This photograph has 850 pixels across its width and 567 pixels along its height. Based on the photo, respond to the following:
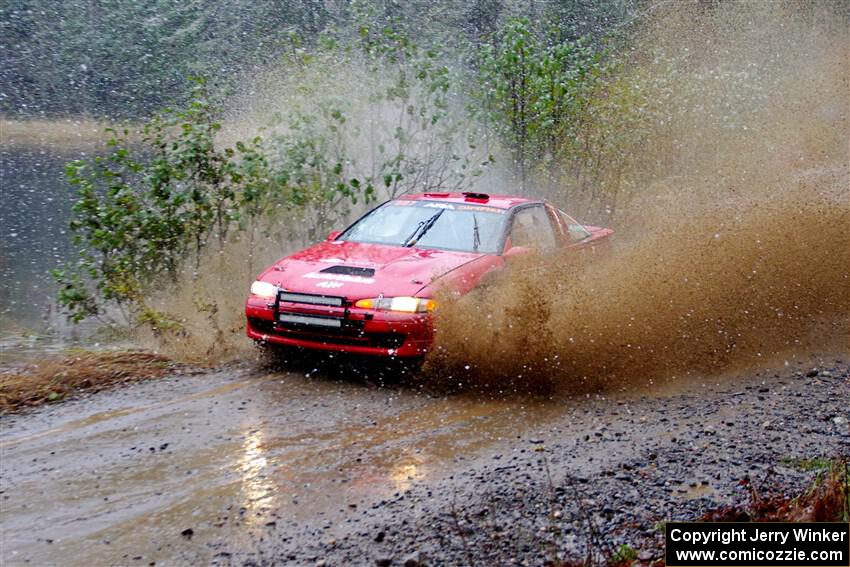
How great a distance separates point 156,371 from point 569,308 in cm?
374

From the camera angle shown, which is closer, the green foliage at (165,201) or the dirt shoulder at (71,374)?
the dirt shoulder at (71,374)

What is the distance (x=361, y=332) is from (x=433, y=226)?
1.84m

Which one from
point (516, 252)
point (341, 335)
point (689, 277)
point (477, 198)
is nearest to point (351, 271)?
point (341, 335)

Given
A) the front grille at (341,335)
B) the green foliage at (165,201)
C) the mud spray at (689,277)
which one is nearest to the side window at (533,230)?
the mud spray at (689,277)

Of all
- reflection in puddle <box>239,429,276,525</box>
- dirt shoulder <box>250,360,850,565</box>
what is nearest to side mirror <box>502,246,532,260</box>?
dirt shoulder <box>250,360,850,565</box>

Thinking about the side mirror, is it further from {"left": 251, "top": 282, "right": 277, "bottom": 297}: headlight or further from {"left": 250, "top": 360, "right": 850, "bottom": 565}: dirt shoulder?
{"left": 251, "top": 282, "right": 277, "bottom": 297}: headlight

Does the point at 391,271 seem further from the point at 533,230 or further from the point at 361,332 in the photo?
the point at 533,230

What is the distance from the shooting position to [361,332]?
7.78 metres

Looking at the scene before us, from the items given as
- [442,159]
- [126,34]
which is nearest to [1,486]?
[442,159]

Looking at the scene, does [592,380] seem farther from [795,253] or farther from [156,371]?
[795,253]

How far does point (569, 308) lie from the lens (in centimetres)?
855

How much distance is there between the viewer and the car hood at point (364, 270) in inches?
312

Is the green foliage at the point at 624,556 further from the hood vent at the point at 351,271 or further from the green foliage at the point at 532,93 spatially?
the green foliage at the point at 532,93

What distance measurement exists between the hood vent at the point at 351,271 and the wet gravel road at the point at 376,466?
94cm
